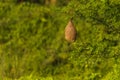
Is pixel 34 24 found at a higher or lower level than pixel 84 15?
lower

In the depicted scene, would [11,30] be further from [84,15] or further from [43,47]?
[84,15]

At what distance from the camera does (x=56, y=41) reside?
11188 millimetres

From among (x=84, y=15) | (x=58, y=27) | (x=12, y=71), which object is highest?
(x=84, y=15)

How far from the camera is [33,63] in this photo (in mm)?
10625

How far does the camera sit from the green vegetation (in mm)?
7238

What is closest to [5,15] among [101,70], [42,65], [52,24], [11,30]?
[11,30]

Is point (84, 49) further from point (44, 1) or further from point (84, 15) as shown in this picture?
point (44, 1)

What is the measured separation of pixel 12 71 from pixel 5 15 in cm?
229

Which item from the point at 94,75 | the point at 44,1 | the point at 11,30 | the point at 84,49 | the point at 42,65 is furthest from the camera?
the point at 44,1

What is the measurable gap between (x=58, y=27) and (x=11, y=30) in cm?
129

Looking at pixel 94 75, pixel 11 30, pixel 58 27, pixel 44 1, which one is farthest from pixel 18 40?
pixel 94 75

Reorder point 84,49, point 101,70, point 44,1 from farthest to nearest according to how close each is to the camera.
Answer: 1. point 44,1
2. point 101,70
3. point 84,49

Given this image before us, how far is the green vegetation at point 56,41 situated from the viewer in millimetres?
7238

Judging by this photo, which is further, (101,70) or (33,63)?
(33,63)
